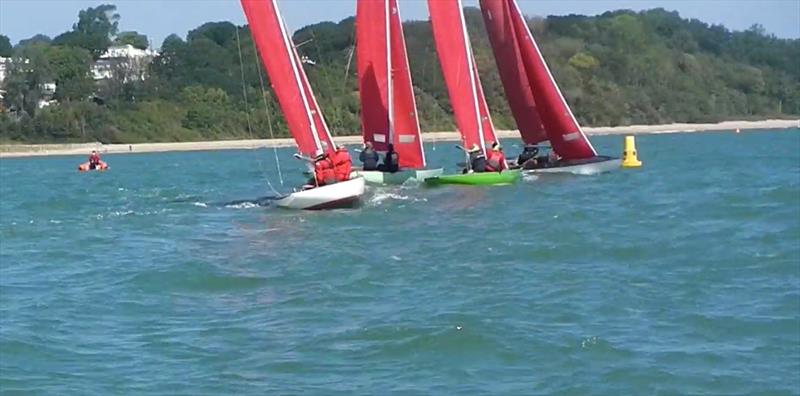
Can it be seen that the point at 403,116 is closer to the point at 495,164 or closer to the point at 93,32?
the point at 495,164

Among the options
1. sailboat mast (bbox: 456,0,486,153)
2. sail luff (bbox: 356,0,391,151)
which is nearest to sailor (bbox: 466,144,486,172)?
sailboat mast (bbox: 456,0,486,153)

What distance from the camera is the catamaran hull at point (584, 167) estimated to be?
3125 cm

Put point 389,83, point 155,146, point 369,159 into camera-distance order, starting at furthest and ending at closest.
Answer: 1. point 155,146
2. point 389,83
3. point 369,159

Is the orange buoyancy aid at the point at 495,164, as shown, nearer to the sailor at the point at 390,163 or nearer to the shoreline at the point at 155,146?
the sailor at the point at 390,163

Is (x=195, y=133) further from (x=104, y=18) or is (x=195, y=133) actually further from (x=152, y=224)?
(x=152, y=224)

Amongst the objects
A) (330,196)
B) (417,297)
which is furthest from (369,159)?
(417,297)

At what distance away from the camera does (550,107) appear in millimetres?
32938

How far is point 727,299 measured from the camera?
535 inches

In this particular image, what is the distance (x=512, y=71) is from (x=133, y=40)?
102 metres

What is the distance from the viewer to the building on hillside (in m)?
A: 94.5

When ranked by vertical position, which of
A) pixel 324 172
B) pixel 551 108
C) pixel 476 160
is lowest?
pixel 476 160

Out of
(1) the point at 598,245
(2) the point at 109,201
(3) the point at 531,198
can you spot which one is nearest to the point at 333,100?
(2) the point at 109,201

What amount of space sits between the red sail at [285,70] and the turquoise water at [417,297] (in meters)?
1.44

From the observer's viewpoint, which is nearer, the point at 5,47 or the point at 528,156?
the point at 528,156
